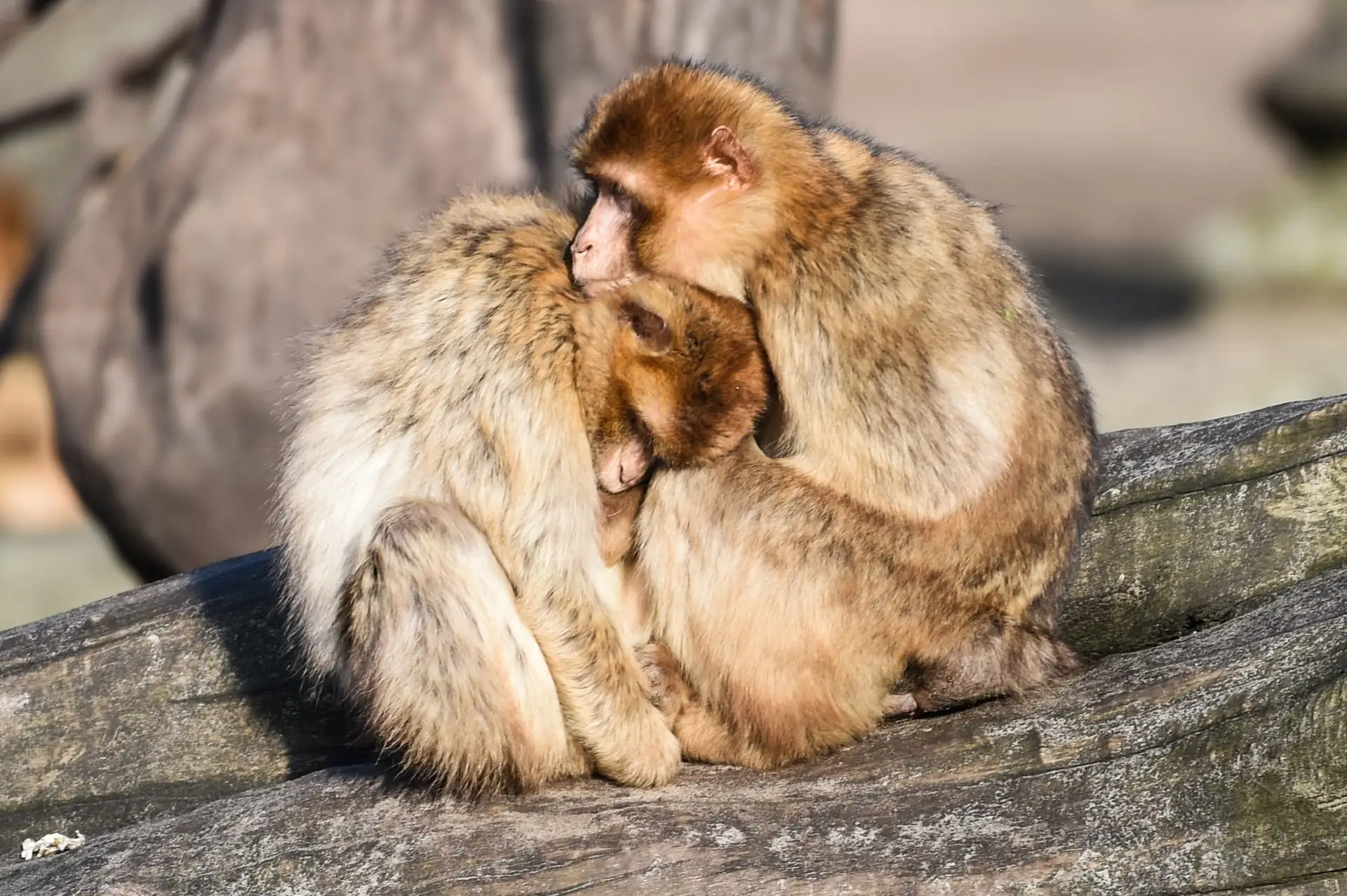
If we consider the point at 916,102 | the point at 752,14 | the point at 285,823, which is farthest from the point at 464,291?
the point at 916,102

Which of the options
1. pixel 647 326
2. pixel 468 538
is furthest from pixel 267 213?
pixel 468 538

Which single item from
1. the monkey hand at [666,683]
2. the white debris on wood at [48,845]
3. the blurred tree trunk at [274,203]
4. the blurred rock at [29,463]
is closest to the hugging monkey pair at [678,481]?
the monkey hand at [666,683]

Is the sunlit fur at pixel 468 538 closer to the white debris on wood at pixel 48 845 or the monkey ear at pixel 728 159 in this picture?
the monkey ear at pixel 728 159

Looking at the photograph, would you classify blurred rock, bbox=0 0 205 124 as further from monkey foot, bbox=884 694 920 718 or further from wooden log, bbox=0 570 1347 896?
monkey foot, bbox=884 694 920 718

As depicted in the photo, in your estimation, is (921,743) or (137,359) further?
(137,359)

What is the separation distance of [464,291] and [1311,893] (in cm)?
184

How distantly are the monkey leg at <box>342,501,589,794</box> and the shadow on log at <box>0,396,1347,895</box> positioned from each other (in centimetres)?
12

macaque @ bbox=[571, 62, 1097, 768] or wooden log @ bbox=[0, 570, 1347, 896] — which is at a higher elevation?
macaque @ bbox=[571, 62, 1097, 768]

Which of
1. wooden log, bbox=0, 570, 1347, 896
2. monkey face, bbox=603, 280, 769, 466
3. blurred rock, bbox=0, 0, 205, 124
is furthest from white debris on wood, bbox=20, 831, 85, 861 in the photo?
blurred rock, bbox=0, 0, 205, 124

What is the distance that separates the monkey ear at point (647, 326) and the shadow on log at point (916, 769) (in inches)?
33.1

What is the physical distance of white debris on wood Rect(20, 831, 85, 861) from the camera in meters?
3.33

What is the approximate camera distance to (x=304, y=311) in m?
7.23

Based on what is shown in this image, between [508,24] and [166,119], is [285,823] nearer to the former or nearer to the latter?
[508,24]

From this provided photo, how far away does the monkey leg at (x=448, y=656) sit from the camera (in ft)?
9.18
